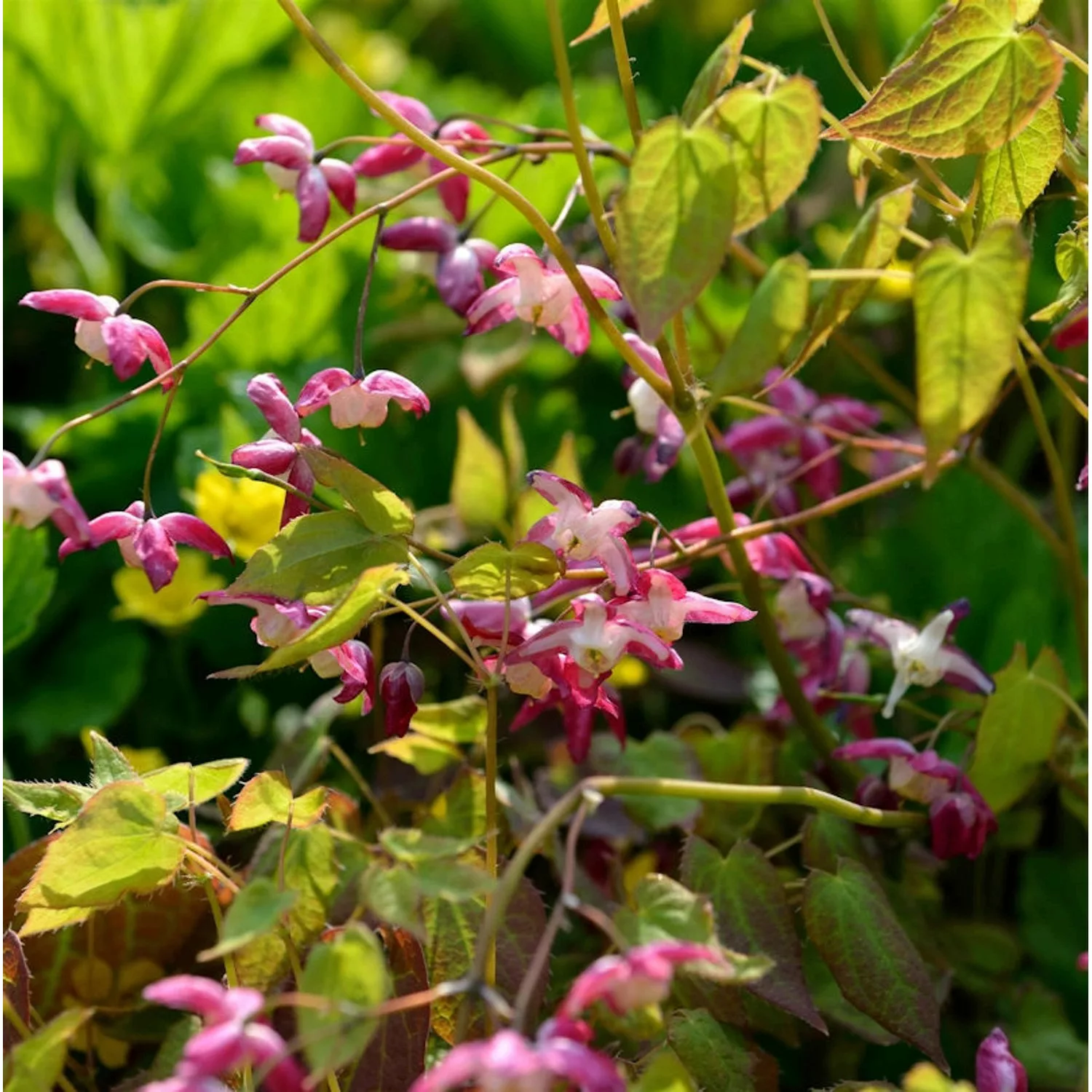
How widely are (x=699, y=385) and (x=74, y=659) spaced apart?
711 millimetres

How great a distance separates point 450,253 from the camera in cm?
80

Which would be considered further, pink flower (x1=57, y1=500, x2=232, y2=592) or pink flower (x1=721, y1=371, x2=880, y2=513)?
pink flower (x1=721, y1=371, x2=880, y2=513)

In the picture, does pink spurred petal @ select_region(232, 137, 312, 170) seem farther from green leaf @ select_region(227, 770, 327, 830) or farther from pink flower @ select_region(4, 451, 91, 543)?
green leaf @ select_region(227, 770, 327, 830)

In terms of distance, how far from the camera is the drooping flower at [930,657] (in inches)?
30.1

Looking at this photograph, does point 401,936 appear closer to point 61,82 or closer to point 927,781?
point 927,781

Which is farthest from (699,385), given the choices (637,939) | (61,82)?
(61,82)

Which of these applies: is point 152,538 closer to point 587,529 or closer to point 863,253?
point 587,529

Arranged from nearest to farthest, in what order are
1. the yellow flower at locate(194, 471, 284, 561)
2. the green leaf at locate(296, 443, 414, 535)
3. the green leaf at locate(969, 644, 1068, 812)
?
the green leaf at locate(296, 443, 414, 535), the green leaf at locate(969, 644, 1068, 812), the yellow flower at locate(194, 471, 284, 561)

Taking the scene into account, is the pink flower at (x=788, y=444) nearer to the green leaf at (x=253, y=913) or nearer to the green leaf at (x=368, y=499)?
the green leaf at (x=368, y=499)

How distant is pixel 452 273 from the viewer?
77cm

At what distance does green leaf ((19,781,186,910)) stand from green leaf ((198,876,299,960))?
0.32 ft

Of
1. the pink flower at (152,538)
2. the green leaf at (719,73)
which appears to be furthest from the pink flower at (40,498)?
the green leaf at (719,73)

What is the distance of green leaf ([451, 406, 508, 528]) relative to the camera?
3.04 feet

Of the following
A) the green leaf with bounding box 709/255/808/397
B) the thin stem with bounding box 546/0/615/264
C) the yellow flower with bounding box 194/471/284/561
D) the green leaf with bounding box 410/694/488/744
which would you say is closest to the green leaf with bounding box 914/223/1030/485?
the green leaf with bounding box 709/255/808/397
